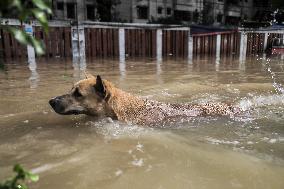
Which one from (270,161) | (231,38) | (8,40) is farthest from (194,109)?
(231,38)

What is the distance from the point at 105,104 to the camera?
554 centimetres

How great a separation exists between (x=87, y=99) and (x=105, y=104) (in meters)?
0.31

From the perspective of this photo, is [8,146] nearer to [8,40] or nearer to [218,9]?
[8,40]

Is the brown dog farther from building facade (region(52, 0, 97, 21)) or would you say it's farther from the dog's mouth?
building facade (region(52, 0, 97, 21))

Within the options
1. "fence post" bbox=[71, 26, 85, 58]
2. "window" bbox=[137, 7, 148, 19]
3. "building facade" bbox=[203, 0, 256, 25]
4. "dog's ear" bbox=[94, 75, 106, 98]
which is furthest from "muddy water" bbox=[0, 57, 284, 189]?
"building facade" bbox=[203, 0, 256, 25]

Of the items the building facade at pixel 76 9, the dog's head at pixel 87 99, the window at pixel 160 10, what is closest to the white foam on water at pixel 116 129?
the dog's head at pixel 87 99

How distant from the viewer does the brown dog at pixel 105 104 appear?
17.6 ft

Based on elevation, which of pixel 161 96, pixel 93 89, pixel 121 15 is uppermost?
pixel 121 15

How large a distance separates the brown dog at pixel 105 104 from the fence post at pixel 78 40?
58.8ft

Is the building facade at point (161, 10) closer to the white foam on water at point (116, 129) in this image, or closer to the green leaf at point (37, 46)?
the white foam on water at point (116, 129)

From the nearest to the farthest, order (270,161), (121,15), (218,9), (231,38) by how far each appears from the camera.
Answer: (270,161)
(231,38)
(121,15)
(218,9)

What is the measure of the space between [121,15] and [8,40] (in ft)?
68.2

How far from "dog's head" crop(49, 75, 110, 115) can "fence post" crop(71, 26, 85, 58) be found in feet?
59.3

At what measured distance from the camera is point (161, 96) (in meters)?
8.98
